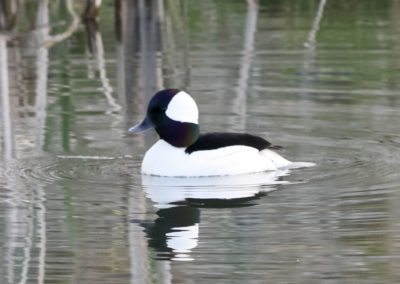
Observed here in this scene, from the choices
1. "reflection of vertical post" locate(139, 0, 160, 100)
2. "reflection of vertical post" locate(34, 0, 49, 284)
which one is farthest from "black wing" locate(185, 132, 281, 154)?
"reflection of vertical post" locate(139, 0, 160, 100)

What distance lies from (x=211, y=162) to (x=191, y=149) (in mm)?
271

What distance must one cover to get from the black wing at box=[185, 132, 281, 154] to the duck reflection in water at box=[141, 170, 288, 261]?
0.22 m

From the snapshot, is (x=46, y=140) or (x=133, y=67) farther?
(x=133, y=67)

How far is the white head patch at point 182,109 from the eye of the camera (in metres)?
10.6

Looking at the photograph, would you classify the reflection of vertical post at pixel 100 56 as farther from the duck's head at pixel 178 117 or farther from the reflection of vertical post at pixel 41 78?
the duck's head at pixel 178 117

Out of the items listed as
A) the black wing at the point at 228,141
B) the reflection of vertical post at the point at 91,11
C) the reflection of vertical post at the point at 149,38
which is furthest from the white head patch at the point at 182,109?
the reflection of vertical post at the point at 91,11

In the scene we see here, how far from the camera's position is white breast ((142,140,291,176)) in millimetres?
10289

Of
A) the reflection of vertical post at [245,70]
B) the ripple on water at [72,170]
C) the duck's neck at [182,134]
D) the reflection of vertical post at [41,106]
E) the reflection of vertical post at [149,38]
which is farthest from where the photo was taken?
the reflection of vertical post at [149,38]

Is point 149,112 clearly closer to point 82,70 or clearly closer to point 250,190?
point 250,190

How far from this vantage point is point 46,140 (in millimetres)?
11422

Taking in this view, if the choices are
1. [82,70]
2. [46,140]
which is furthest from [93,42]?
[46,140]

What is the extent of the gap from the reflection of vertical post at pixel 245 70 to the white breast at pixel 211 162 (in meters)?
1.26

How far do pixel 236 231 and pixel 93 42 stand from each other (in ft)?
28.8

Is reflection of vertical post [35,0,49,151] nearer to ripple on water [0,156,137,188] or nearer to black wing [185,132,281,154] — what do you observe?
ripple on water [0,156,137,188]
